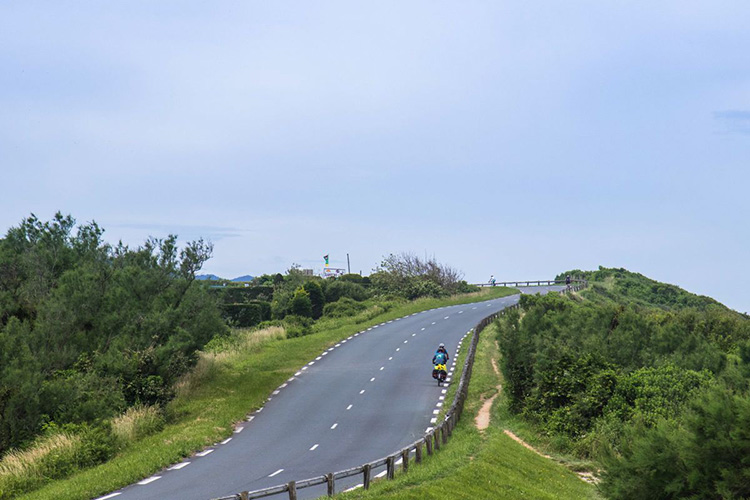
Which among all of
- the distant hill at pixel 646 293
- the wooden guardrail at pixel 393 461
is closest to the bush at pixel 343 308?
the wooden guardrail at pixel 393 461

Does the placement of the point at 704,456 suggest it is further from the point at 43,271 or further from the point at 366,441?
the point at 43,271

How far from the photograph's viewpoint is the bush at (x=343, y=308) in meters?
65.2

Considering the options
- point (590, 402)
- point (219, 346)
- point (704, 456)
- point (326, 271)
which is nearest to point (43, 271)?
point (219, 346)

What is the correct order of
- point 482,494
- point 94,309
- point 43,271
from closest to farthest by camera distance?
point 482,494, point 94,309, point 43,271

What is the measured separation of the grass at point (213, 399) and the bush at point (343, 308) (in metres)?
5.74

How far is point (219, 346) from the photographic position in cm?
4491

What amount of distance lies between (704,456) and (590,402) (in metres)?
15.1

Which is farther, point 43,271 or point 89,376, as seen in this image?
point 43,271


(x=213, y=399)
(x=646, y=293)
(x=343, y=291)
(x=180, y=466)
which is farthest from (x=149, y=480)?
(x=646, y=293)

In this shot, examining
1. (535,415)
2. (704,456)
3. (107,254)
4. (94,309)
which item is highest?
(107,254)

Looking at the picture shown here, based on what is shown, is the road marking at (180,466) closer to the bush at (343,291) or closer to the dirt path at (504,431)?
the dirt path at (504,431)

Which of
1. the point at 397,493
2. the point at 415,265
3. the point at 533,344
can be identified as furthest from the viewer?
the point at 415,265

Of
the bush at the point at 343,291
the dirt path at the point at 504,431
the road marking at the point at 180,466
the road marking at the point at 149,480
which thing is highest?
the bush at the point at 343,291

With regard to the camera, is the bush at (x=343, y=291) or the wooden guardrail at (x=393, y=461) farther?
the bush at (x=343, y=291)
